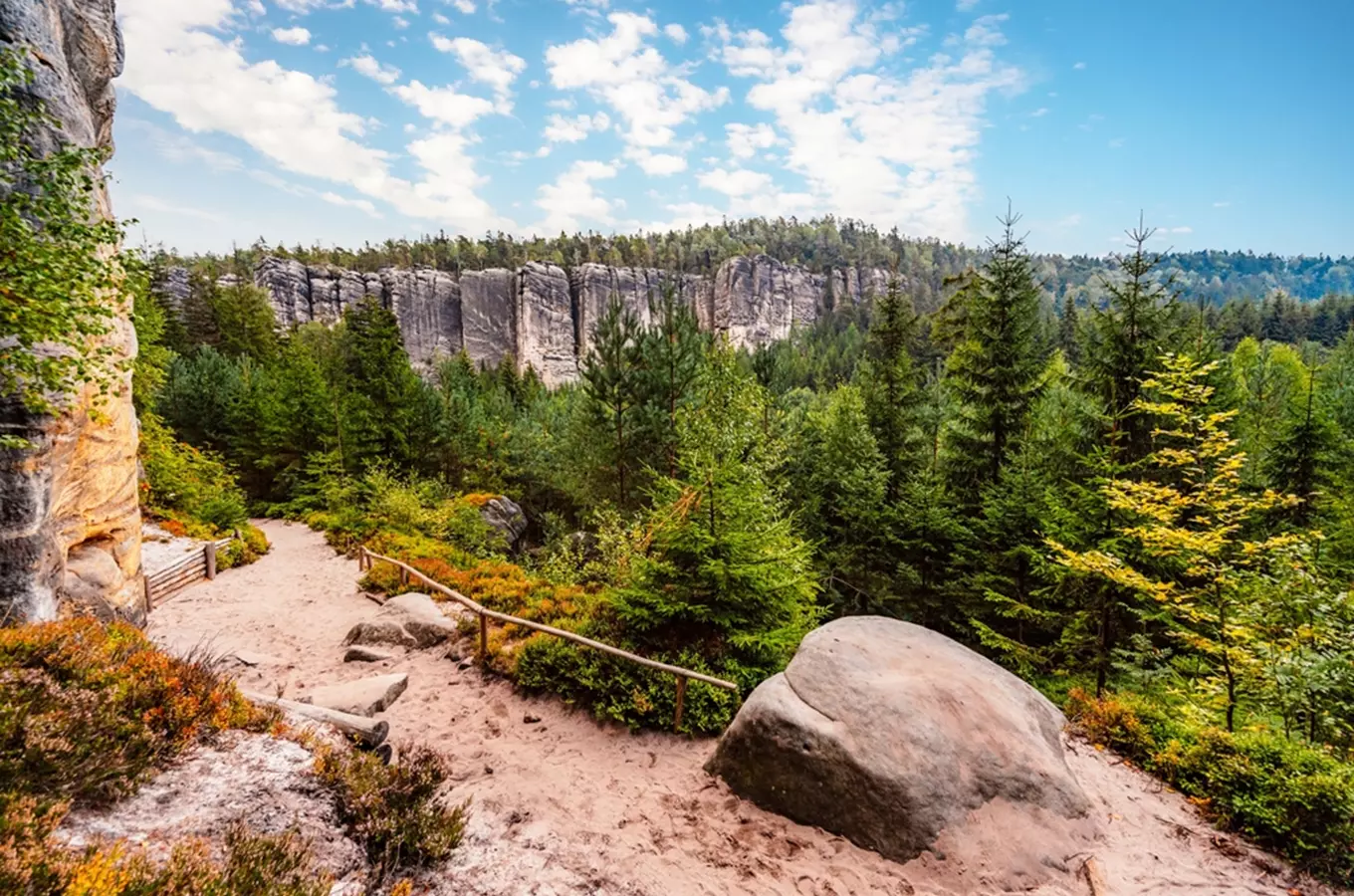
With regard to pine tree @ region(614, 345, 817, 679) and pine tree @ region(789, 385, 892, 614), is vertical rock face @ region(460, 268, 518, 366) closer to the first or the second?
pine tree @ region(789, 385, 892, 614)

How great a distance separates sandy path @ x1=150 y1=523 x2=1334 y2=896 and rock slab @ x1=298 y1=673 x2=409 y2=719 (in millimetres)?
342

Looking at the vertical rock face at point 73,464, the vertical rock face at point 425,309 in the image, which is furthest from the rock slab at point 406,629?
the vertical rock face at point 425,309

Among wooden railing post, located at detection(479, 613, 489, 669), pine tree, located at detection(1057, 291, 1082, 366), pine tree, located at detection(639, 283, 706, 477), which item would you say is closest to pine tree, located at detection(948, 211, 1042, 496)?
pine tree, located at detection(639, 283, 706, 477)

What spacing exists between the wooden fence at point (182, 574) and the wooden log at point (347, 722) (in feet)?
32.8

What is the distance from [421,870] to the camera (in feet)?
14.2

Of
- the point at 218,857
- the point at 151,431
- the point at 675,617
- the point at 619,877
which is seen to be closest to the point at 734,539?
the point at 675,617

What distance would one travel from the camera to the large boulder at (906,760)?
5.53 metres

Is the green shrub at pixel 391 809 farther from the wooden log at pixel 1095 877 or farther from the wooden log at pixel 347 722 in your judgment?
the wooden log at pixel 1095 877

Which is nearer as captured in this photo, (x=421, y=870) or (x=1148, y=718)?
(x=421, y=870)

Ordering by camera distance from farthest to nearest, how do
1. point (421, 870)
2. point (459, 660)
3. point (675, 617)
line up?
point (459, 660) < point (675, 617) < point (421, 870)

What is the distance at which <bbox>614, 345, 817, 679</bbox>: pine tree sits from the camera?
800 cm

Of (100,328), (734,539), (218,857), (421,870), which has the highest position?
(100,328)

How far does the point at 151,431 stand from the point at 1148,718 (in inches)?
1159

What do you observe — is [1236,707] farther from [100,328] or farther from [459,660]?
[100,328]
